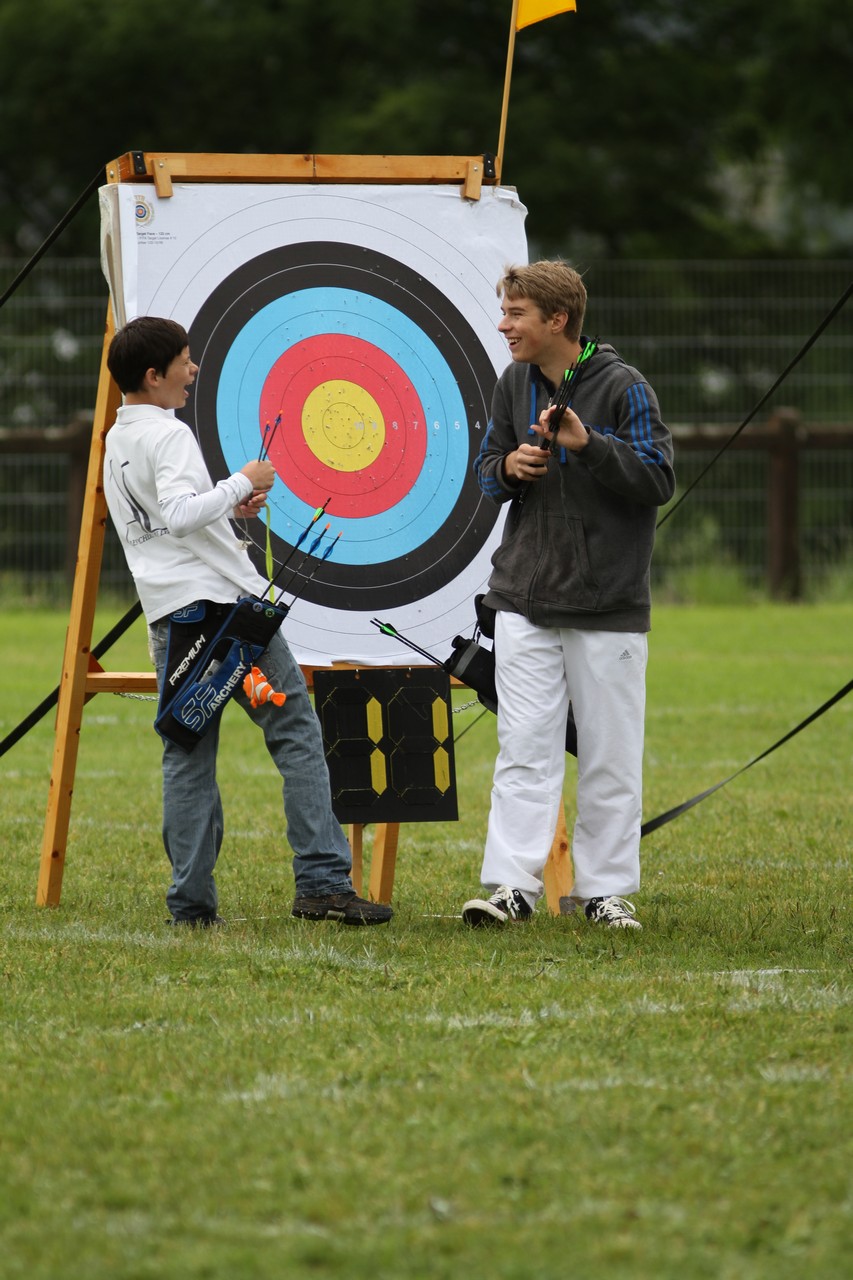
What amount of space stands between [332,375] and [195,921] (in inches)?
Result: 65.6

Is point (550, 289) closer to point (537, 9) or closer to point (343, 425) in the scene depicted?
point (343, 425)

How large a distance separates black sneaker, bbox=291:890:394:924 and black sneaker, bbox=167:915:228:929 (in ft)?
0.65

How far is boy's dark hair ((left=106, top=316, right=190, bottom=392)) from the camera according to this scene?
15.5ft

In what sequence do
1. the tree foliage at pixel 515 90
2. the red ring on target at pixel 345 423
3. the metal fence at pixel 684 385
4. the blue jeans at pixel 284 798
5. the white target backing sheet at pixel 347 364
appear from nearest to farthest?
the blue jeans at pixel 284 798 → the white target backing sheet at pixel 347 364 → the red ring on target at pixel 345 423 → the metal fence at pixel 684 385 → the tree foliage at pixel 515 90

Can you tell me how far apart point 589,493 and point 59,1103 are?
2.14 meters

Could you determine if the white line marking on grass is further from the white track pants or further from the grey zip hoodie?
A: the grey zip hoodie

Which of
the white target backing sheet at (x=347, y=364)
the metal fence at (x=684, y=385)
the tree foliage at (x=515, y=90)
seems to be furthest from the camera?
the tree foliage at (x=515, y=90)

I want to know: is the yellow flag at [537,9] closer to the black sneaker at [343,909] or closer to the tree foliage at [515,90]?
the black sneaker at [343,909]

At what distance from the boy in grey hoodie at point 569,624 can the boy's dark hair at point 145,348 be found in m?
0.82

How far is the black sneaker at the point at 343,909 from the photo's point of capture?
4766mm

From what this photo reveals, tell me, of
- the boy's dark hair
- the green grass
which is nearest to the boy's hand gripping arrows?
the boy's dark hair

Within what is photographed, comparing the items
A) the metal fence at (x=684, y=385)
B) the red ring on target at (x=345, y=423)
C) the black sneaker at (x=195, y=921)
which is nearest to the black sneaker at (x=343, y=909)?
the black sneaker at (x=195, y=921)

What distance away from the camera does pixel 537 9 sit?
5543 millimetres

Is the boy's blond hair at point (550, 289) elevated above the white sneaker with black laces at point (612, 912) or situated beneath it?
elevated above
